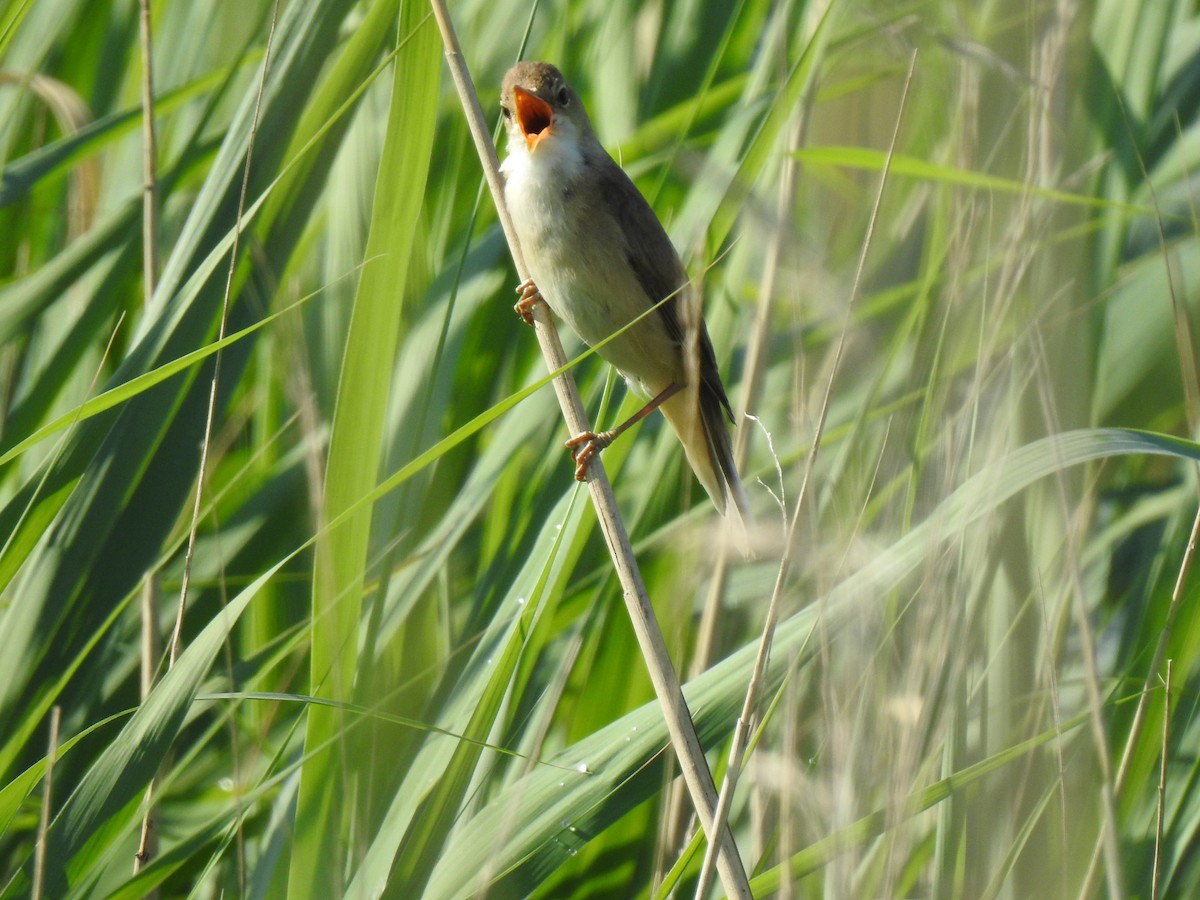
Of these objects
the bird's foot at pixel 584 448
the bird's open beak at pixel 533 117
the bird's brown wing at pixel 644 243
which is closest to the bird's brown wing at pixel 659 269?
the bird's brown wing at pixel 644 243

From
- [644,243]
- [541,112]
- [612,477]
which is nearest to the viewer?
[612,477]

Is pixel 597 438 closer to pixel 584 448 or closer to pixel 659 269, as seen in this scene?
pixel 584 448

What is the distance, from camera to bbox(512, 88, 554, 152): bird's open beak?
6.67 ft

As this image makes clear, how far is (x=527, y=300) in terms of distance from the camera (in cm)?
209

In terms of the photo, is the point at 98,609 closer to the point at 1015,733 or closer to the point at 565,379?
the point at 565,379

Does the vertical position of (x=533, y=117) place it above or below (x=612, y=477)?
above

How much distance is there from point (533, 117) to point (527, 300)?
1.06ft

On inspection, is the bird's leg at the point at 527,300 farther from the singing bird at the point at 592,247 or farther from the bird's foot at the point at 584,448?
the bird's foot at the point at 584,448

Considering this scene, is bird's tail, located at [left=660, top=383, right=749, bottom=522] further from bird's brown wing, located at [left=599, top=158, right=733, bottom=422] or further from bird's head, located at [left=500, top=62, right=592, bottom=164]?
bird's head, located at [left=500, top=62, right=592, bottom=164]

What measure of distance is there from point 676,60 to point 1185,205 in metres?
0.96

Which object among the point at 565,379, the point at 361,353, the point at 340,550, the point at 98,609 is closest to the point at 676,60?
the point at 565,379

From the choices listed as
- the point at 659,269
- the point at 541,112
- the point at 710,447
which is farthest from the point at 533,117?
the point at 710,447

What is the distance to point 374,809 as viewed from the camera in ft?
4.81

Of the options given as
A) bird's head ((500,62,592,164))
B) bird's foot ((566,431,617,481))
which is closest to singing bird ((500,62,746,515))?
bird's head ((500,62,592,164))
